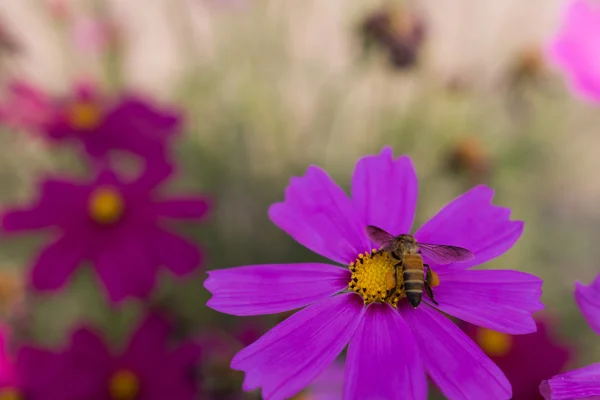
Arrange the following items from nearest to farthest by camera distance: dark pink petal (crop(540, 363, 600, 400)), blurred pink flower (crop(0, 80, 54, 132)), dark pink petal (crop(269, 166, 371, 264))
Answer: dark pink petal (crop(540, 363, 600, 400)) → dark pink petal (crop(269, 166, 371, 264)) → blurred pink flower (crop(0, 80, 54, 132))

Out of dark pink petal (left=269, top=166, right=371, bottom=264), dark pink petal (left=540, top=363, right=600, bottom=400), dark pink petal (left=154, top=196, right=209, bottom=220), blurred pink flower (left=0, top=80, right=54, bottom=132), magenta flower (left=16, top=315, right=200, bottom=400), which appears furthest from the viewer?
blurred pink flower (left=0, top=80, right=54, bottom=132)

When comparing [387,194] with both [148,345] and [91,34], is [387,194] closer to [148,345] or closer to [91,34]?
[148,345]

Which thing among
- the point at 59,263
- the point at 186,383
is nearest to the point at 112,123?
the point at 59,263

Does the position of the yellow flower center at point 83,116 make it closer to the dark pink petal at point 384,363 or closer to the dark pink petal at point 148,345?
the dark pink petal at point 148,345

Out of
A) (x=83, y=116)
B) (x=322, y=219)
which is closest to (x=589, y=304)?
(x=322, y=219)

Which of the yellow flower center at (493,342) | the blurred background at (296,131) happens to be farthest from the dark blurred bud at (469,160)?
the yellow flower center at (493,342)

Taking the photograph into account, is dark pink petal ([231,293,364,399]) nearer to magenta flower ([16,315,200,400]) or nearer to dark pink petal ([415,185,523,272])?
dark pink petal ([415,185,523,272])

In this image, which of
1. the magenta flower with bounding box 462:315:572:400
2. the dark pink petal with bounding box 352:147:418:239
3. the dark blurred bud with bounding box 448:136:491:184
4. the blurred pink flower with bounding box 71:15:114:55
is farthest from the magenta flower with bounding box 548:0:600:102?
the blurred pink flower with bounding box 71:15:114:55

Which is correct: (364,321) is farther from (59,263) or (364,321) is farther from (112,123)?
(112,123)
